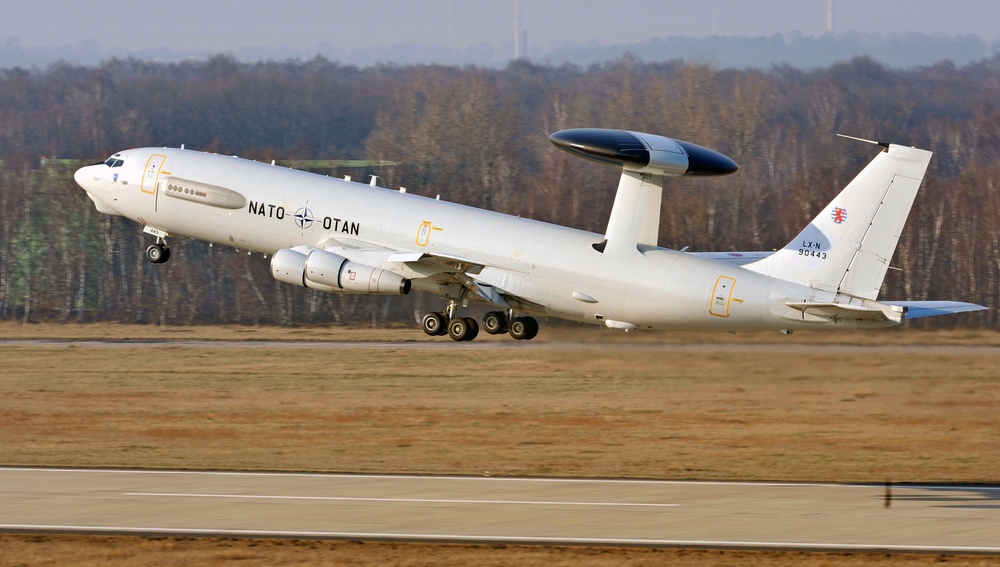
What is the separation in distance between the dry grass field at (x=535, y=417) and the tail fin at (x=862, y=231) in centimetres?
544

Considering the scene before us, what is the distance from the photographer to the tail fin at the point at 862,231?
42.2m

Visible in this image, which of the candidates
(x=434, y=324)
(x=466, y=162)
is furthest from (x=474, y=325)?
(x=466, y=162)

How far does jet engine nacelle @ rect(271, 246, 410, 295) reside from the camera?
43812mm

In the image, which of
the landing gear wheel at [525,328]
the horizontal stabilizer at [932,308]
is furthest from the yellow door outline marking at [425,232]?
the horizontal stabilizer at [932,308]

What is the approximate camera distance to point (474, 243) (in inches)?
1751

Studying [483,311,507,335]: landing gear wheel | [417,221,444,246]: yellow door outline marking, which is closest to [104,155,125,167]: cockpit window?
[417,221,444,246]: yellow door outline marking

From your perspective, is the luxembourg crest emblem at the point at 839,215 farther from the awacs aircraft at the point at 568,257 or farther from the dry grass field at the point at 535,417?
the dry grass field at the point at 535,417

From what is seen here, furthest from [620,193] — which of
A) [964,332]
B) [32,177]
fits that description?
[32,177]

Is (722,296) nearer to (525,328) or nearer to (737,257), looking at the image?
(737,257)

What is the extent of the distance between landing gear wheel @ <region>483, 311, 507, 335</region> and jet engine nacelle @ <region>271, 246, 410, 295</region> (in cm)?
347

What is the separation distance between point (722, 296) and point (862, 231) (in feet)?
16.3

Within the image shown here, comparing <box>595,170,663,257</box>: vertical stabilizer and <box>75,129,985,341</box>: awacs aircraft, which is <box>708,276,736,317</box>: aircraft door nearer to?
<box>75,129,985,341</box>: awacs aircraft

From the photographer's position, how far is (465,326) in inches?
1800

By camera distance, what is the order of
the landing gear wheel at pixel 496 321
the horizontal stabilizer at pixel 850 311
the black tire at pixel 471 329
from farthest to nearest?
the landing gear wheel at pixel 496 321 < the black tire at pixel 471 329 < the horizontal stabilizer at pixel 850 311
